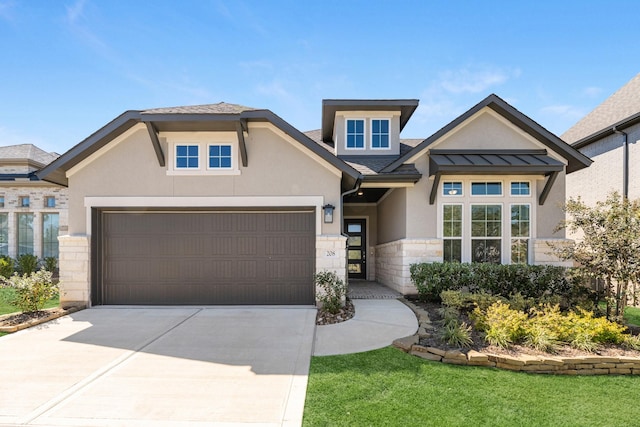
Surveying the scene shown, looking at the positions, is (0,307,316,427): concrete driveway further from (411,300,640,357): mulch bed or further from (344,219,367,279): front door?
(344,219,367,279): front door

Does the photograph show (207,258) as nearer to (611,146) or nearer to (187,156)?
(187,156)

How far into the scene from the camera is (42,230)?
14625mm

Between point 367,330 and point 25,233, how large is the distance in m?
15.7

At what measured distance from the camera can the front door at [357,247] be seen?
14.0 meters

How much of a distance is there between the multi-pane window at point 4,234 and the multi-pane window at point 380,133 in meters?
15.4

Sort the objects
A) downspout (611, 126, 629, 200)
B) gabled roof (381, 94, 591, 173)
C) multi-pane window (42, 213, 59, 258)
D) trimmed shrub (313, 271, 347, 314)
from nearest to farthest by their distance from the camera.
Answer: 1. trimmed shrub (313, 271, 347, 314)
2. gabled roof (381, 94, 591, 173)
3. downspout (611, 126, 629, 200)
4. multi-pane window (42, 213, 59, 258)

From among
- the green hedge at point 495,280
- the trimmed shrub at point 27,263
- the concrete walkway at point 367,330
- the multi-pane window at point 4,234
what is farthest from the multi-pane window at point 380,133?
the multi-pane window at point 4,234

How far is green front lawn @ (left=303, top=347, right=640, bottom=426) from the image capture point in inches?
143

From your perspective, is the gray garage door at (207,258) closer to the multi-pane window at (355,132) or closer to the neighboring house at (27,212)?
the multi-pane window at (355,132)

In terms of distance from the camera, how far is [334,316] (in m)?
7.48

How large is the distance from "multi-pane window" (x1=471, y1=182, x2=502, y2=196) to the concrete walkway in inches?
155

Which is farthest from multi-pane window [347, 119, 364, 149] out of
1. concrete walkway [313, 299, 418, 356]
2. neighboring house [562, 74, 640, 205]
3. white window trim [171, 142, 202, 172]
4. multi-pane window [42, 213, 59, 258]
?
multi-pane window [42, 213, 59, 258]

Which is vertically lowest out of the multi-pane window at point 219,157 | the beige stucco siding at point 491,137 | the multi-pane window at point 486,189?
the multi-pane window at point 486,189

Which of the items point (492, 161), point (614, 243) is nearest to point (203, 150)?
point (492, 161)
